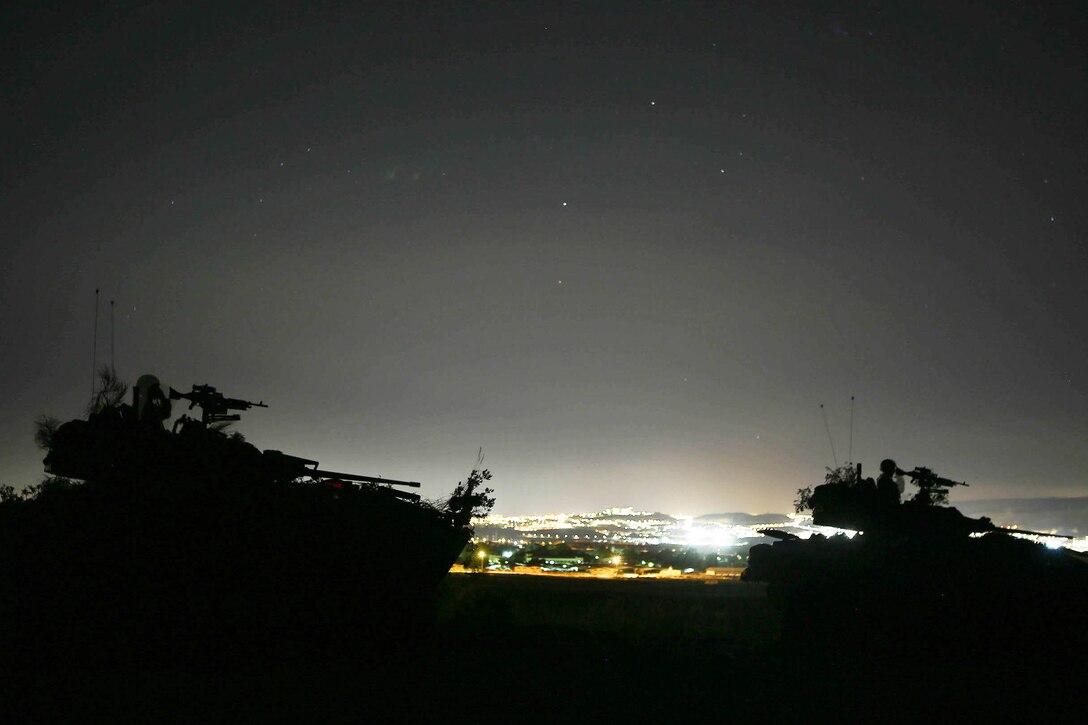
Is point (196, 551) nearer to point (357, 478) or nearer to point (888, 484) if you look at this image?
point (357, 478)

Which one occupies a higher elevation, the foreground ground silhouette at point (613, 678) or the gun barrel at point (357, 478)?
the gun barrel at point (357, 478)

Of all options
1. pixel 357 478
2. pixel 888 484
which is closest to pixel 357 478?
pixel 357 478

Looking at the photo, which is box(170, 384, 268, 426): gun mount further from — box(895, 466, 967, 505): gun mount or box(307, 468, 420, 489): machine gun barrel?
box(895, 466, 967, 505): gun mount

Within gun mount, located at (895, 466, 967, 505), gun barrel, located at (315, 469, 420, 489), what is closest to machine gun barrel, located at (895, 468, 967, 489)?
gun mount, located at (895, 466, 967, 505)

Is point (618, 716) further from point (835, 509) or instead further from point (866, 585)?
point (835, 509)

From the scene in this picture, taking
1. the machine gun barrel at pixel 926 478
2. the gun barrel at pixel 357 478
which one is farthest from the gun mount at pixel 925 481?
the gun barrel at pixel 357 478

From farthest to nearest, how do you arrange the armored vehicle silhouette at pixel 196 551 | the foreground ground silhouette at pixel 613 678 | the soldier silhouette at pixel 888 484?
the soldier silhouette at pixel 888 484 → the armored vehicle silhouette at pixel 196 551 → the foreground ground silhouette at pixel 613 678

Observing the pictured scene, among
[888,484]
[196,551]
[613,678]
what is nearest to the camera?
[196,551]

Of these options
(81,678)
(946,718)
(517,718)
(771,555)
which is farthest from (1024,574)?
(81,678)

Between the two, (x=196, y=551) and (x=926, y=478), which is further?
(x=926, y=478)

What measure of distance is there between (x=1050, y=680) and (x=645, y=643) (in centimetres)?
691

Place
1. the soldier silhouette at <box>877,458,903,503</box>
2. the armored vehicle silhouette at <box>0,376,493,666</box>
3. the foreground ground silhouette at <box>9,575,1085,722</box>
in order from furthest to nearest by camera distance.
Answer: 1. the soldier silhouette at <box>877,458,903,503</box>
2. the armored vehicle silhouette at <box>0,376,493,666</box>
3. the foreground ground silhouette at <box>9,575,1085,722</box>

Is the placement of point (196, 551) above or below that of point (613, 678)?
above

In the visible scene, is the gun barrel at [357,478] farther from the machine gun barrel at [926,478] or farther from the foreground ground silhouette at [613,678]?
the machine gun barrel at [926,478]
